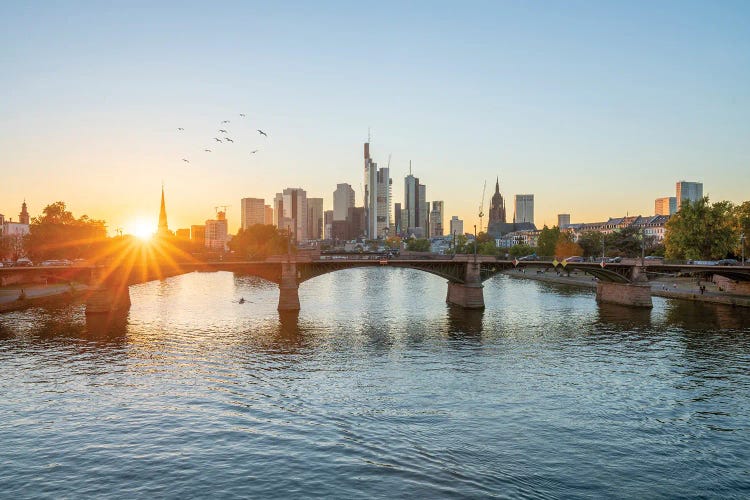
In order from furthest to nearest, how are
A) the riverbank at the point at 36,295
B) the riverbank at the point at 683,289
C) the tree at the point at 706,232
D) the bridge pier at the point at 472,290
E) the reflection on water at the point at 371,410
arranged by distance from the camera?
the tree at the point at 706,232, the riverbank at the point at 683,289, the bridge pier at the point at 472,290, the riverbank at the point at 36,295, the reflection on water at the point at 371,410

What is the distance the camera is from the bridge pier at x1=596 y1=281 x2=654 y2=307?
93.9 m

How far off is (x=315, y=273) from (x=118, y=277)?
29448mm

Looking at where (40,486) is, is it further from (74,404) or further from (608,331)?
(608,331)

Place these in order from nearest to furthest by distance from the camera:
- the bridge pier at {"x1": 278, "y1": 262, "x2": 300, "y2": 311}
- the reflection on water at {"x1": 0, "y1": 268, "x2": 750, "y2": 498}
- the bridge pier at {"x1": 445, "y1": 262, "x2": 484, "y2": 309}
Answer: the reflection on water at {"x1": 0, "y1": 268, "x2": 750, "y2": 498}, the bridge pier at {"x1": 278, "y1": 262, "x2": 300, "y2": 311}, the bridge pier at {"x1": 445, "y1": 262, "x2": 484, "y2": 309}

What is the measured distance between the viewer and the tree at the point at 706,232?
120m

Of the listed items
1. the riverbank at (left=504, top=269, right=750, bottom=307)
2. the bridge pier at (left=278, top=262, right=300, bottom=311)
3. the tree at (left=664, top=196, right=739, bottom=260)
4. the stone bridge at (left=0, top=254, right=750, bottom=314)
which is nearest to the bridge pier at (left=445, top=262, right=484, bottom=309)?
the stone bridge at (left=0, top=254, right=750, bottom=314)

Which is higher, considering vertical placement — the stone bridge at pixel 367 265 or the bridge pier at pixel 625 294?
the stone bridge at pixel 367 265

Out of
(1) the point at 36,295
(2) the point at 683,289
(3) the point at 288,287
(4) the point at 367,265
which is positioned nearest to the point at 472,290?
(4) the point at 367,265

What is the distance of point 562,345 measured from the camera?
201 ft

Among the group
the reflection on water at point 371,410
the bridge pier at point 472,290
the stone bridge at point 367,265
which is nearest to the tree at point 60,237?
the stone bridge at point 367,265

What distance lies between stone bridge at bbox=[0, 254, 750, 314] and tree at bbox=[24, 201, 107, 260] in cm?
2141

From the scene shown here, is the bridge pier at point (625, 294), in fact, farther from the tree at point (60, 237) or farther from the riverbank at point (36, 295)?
the tree at point (60, 237)

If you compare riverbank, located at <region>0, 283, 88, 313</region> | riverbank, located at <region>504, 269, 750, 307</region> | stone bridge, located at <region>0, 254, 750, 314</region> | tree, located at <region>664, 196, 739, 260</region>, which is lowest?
riverbank, located at <region>504, 269, 750, 307</region>

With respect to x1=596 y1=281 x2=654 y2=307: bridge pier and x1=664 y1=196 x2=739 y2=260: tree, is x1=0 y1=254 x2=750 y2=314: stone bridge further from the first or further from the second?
x1=664 y1=196 x2=739 y2=260: tree
